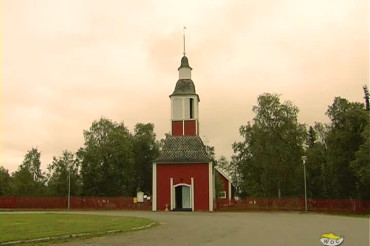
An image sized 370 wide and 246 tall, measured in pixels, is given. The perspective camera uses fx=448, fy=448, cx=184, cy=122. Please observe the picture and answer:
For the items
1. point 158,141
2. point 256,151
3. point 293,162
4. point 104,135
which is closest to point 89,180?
point 104,135

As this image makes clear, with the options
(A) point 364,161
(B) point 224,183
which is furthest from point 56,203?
(A) point 364,161

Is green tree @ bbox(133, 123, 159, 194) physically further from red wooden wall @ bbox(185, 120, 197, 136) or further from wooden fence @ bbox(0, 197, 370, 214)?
red wooden wall @ bbox(185, 120, 197, 136)

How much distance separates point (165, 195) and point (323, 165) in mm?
18068

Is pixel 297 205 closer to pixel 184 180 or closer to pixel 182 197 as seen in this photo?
pixel 184 180

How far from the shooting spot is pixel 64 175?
61.0 meters

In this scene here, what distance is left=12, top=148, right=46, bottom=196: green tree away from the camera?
63781mm

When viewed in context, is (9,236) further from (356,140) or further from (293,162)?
(293,162)

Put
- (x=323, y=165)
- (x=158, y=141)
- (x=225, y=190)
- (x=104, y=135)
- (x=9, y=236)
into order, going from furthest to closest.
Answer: (x=158, y=141) < (x=104, y=135) < (x=225, y=190) < (x=323, y=165) < (x=9, y=236)

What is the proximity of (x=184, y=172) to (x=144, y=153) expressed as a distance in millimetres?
26945

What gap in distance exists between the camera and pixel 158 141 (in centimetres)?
7519

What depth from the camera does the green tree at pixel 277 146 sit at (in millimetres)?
52344

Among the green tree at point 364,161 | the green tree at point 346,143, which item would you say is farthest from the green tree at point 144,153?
the green tree at point 364,161

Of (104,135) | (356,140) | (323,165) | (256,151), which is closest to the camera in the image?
(356,140)

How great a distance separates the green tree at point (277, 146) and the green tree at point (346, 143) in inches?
302
